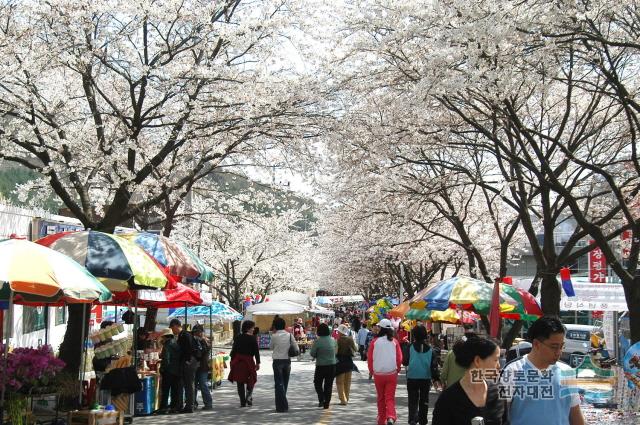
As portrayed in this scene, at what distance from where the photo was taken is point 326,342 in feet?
53.9

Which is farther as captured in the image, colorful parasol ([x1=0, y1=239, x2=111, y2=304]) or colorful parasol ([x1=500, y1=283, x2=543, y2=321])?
colorful parasol ([x1=500, y1=283, x2=543, y2=321])

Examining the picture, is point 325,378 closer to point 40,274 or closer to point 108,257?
point 108,257

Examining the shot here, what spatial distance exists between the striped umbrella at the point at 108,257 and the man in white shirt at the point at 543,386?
7.49 m

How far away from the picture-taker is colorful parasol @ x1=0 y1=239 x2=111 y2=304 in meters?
9.09

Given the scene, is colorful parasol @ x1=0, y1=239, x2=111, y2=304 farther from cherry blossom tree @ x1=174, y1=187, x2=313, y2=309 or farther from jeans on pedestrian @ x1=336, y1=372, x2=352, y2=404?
cherry blossom tree @ x1=174, y1=187, x2=313, y2=309

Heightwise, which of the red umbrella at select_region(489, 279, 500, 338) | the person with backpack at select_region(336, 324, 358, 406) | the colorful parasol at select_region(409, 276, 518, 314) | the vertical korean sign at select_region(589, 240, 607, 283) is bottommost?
the person with backpack at select_region(336, 324, 358, 406)

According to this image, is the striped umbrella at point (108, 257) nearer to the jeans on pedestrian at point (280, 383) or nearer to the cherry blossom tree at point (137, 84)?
the cherry blossom tree at point (137, 84)

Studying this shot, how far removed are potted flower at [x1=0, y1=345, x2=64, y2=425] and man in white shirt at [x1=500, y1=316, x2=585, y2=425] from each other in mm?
7143

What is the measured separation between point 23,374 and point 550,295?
37.3 ft

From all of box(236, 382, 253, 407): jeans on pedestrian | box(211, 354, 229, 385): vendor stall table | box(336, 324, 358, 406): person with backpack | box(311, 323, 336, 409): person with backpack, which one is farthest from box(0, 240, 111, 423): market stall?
box(211, 354, 229, 385): vendor stall table

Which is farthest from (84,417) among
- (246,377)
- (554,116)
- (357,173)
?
(554,116)

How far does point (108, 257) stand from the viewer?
1213 centimetres

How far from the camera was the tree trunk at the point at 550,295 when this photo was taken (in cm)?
1833

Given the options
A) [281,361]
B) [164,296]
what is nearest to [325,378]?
[281,361]
